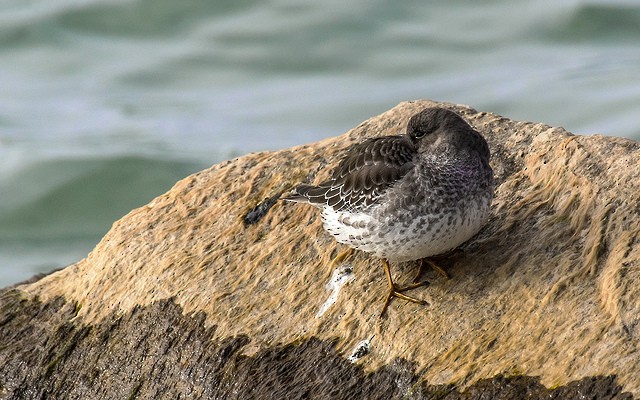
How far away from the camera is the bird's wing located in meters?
6.73

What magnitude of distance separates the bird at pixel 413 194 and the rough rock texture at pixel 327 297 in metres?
0.28

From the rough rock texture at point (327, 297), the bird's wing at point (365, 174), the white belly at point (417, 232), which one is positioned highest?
the bird's wing at point (365, 174)

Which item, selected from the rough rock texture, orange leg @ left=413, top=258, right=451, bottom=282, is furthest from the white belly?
the rough rock texture

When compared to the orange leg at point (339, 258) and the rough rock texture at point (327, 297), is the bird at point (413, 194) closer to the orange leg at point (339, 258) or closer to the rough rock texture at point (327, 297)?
the orange leg at point (339, 258)

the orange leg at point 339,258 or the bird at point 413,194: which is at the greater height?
the bird at point 413,194

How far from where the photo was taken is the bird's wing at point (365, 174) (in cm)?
673

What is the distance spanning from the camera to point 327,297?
6801 mm

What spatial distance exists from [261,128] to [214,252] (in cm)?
1065

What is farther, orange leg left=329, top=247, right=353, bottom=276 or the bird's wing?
orange leg left=329, top=247, right=353, bottom=276

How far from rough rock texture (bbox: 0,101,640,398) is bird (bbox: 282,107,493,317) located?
284mm

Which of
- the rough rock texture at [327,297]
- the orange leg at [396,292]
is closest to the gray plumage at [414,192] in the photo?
the orange leg at [396,292]

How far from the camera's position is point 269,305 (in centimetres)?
688

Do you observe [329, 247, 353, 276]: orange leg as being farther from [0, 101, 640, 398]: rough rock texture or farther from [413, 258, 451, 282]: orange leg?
[413, 258, 451, 282]: orange leg

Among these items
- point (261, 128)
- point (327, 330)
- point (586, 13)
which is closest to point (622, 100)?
point (586, 13)
